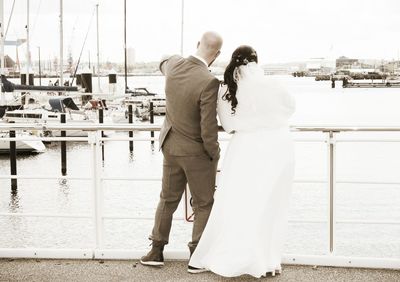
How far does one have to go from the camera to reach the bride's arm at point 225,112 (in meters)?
4.45

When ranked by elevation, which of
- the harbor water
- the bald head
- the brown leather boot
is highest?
the bald head

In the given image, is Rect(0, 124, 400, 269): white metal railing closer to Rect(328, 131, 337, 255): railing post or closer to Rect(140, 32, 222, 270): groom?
Rect(328, 131, 337, 255): railing post

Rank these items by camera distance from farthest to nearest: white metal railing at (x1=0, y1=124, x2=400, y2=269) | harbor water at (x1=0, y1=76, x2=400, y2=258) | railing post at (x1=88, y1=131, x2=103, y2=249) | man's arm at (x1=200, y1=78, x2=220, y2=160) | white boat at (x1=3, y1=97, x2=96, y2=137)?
white boat at (x1=3, y1=97, x2=96, y2=137) < harbor water at (x1=0, y1=76, x2=400, y2=258) < railing post at (x1=88, y1=131, x2=103, y2=249) < white metal railing at (x1=0, y1=124, x2=400, y2=269) < man's arm at (x1=200, y1=78, x2=220, y2=160)

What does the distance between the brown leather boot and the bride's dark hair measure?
4.07 ft

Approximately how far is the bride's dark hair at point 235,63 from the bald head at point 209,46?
16cm

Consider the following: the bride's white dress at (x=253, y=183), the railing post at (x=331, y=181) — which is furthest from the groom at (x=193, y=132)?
the railing post at (x=331, y=181)

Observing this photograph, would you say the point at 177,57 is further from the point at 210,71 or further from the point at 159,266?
the point at 159,266

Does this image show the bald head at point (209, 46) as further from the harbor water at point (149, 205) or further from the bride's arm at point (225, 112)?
the harbor water at point (149, 205)

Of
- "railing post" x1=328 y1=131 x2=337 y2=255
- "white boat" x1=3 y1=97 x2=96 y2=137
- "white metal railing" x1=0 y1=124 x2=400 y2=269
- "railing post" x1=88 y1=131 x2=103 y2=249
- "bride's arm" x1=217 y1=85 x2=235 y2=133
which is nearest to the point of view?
"bride's arm" x1=217 y1=85 x2=235 y2=133

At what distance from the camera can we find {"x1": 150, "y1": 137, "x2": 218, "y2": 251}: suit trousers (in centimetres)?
452

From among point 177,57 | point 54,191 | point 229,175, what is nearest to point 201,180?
point 229,175

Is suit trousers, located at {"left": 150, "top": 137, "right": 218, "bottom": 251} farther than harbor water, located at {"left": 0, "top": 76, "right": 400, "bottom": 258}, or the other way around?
harbor water, located at {"left": 0, "top": 76, "right": 400, "bottom": 258}

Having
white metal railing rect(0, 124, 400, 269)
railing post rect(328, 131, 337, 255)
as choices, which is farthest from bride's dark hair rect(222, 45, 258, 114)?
railing post rect(328, 131, 337, 255)

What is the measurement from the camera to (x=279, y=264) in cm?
451
